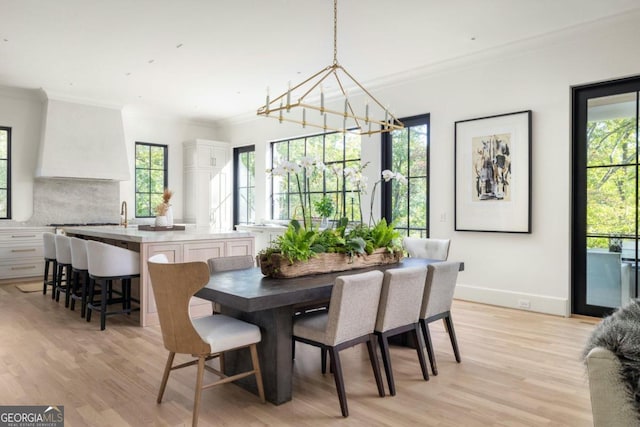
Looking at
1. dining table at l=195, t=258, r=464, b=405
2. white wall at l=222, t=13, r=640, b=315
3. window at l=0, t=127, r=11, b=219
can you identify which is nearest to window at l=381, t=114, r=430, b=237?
white wall at l=222, t=13, r=640, b=315

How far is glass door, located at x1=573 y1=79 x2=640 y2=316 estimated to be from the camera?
4160mm

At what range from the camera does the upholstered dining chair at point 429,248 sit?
4051 mm

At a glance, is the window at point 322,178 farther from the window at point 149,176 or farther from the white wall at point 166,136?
the window at point 149,176

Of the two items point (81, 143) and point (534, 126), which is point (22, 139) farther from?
point (534, 126)

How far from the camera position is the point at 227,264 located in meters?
3.17

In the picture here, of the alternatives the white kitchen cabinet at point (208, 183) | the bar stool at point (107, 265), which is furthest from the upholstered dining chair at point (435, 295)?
the white kitchen cabinet at point (208, 183)

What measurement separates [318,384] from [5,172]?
257 inches

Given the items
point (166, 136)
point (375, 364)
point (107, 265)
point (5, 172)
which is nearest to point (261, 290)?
point (375, 364)

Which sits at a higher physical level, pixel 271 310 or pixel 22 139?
pixel 22 139

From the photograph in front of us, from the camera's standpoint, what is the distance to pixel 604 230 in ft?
14.1

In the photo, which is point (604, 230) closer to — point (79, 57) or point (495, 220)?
point (495, 220)

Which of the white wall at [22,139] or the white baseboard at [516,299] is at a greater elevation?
the white wall at [22,139]

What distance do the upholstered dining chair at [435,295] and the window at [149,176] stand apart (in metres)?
6.61

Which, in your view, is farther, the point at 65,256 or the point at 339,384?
the point at 65,256
